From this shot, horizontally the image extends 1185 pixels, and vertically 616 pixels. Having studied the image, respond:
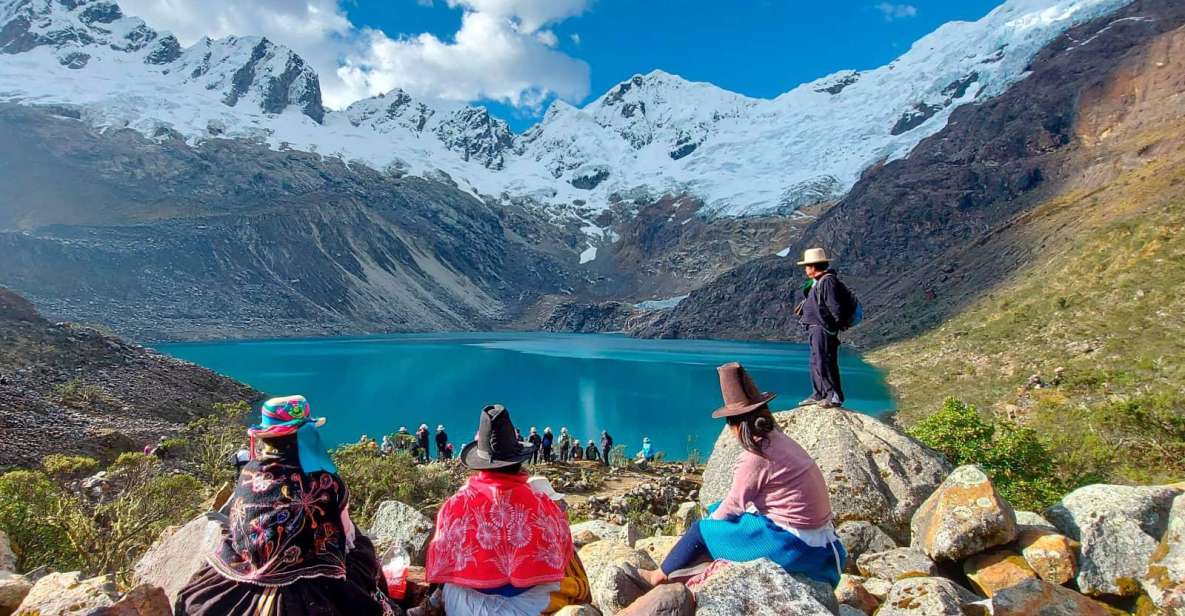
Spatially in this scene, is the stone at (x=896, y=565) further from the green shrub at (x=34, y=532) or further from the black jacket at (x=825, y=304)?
the green shrub at (x=34, y=532)

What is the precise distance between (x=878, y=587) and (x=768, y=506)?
Result: 1233mm

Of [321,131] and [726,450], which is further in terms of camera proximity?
[321,131]

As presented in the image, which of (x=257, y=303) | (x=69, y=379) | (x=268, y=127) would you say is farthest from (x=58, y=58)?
(x=69, y=379)

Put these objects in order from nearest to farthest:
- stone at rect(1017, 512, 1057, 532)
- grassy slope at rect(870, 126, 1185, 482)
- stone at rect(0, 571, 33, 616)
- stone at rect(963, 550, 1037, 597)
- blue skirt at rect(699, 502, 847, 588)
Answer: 1. stone at rect(0, 571, 33, 616)
2. blue skirt at rect(699, 502, 847, 588)
3. stone at rect(963, 550, 1037, 597)
4. stone at rect(1017, 512, 1057, 532)
5. grassy slope at rect(870, 126, 1185, 482)

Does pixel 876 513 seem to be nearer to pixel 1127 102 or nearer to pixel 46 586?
pixel 46 586

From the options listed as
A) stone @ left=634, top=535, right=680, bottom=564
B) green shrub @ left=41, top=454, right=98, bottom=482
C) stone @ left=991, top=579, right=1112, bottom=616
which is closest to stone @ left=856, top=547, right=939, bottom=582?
stone @ left=991, top=579, right=1112, bottom=616

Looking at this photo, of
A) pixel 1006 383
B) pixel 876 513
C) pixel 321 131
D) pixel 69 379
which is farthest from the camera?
pixel 321 131

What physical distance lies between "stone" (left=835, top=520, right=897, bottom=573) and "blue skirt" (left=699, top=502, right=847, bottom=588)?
1.51 m

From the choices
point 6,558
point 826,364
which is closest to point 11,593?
point 6,558

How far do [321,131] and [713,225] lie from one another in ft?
406

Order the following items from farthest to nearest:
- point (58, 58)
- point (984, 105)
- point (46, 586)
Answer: point (58, 58), point (984, 105), point (46, 586)

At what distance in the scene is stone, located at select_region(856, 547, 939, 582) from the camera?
4473 millimetres

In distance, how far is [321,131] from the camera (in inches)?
7854

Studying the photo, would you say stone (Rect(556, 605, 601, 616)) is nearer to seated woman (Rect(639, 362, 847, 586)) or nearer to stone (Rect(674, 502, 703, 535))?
seated woman (Rect(639, 362, 847, 586))
